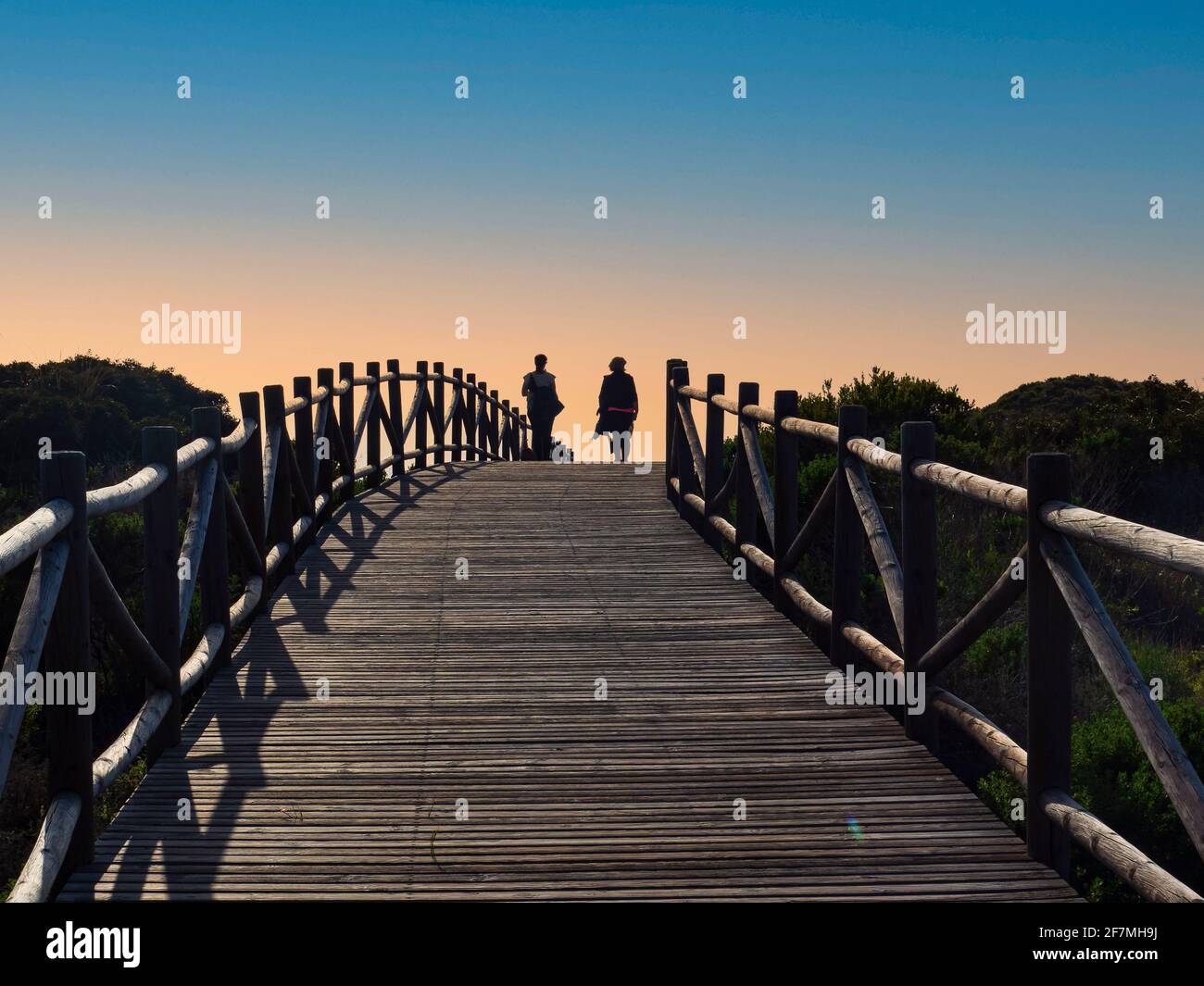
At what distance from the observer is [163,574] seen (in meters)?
6.36

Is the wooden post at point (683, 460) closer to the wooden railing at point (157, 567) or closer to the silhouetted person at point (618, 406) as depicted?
the wooden railing at point (157, 567)

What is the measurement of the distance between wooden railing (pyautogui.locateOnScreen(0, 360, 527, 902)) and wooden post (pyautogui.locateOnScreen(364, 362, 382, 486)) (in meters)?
2.71

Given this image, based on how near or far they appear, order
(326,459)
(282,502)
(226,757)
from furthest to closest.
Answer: (326,459) → (282,502) → (226,757)

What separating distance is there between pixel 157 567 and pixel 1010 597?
368 centimetres

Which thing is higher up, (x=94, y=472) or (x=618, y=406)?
(x=618, y=406)

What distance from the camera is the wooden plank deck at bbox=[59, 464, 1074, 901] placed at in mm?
4766

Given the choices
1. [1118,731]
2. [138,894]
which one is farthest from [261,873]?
[1118,731]

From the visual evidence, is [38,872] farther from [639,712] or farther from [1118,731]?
[1118,731]

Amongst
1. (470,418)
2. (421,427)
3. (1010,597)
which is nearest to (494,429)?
(470,418)

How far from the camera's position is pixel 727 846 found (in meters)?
5.02

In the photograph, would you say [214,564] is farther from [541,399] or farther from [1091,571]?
[541,399]

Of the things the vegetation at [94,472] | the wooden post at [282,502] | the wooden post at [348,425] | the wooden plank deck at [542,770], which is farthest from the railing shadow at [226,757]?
the wooden post at [348,425]

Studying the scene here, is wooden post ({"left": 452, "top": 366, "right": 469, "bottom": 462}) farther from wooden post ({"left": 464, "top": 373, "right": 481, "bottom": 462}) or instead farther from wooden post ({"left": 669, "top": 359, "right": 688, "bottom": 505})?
wooden post ({"left": 669, "top": 359, "right": 688, "bottom": 505})
